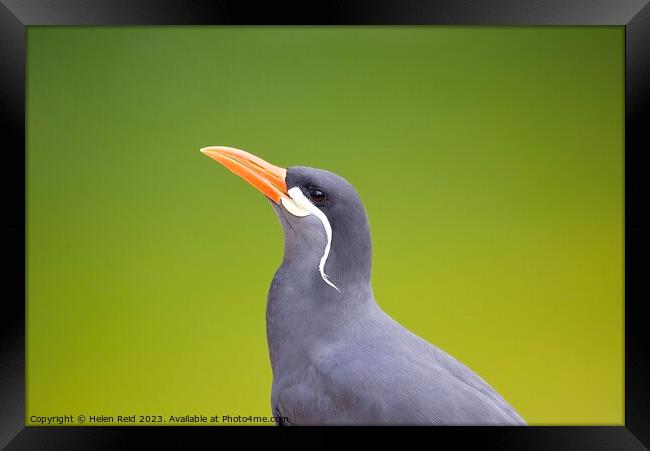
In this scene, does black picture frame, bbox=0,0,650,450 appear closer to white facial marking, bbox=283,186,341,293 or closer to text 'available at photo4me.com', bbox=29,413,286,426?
text 'available at photo4me.com', bbox=29,413,286,426

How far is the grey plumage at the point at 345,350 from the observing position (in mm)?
2781

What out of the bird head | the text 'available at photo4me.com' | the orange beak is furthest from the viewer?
the text 'available at photo4me.com'

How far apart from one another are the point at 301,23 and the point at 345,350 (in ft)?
6.13

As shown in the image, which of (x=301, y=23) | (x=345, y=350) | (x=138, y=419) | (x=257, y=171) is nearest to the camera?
(x=345, y=350)

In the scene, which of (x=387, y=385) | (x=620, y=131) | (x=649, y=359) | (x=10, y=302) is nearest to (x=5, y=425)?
(x=10, y=302)

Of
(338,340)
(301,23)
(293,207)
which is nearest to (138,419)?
(338,340)

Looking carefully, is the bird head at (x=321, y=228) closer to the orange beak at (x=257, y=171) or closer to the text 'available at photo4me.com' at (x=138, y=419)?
the orange beak at (x=257, y=171)

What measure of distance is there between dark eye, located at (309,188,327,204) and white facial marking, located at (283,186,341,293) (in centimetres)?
3

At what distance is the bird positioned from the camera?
2.78 metres

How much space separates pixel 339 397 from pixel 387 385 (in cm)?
21

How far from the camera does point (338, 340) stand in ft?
9.80

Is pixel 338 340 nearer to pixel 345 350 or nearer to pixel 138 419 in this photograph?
pixel 345 350

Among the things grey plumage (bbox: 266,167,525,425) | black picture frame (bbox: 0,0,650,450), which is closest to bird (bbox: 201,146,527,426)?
grey plumage (bbox: 266,167,525,425)

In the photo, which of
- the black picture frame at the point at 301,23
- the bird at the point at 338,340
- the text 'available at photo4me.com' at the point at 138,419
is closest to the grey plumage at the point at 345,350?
the bird at the point at 338,340
